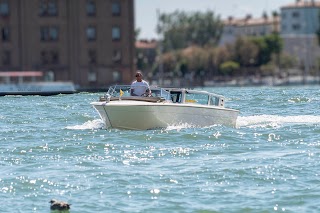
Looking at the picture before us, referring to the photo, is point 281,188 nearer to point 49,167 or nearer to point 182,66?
point 49,167

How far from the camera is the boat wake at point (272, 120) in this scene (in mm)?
31766

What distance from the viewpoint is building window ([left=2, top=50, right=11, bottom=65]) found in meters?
102

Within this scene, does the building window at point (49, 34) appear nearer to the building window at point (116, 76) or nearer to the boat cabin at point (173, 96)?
the building window at point (116, 76)

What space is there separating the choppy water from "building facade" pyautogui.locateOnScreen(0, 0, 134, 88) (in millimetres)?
69572

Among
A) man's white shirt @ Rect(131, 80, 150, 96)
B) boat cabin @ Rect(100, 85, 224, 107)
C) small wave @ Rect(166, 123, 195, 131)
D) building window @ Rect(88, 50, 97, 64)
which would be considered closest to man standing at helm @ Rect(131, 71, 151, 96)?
man's white shirt @ Rect(131, 80, 150, 96)

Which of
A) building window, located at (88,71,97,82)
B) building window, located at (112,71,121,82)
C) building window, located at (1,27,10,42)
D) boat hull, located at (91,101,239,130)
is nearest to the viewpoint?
boat hull, located at (91,101,239,130)

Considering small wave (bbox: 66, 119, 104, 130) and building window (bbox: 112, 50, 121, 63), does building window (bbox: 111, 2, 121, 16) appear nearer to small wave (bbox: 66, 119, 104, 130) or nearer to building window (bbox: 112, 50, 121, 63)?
building window (bbox: 112, 50, 121, 63)

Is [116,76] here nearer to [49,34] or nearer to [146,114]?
[49,34]

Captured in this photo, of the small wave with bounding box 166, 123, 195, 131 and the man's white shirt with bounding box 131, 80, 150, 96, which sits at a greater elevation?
the man's white shirt with bounding box 131, 80, 150, 96

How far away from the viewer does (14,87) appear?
6975 centimetres

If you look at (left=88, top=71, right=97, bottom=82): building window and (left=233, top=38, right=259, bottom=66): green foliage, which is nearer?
(left=88, top=71, right=97, bottom=82): building window

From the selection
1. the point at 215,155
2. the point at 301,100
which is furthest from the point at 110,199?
the point at 301,100

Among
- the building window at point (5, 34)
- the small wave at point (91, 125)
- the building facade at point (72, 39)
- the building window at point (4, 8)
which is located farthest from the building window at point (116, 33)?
the small wave at point (91, 125)

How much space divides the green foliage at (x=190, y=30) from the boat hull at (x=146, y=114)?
540ft
